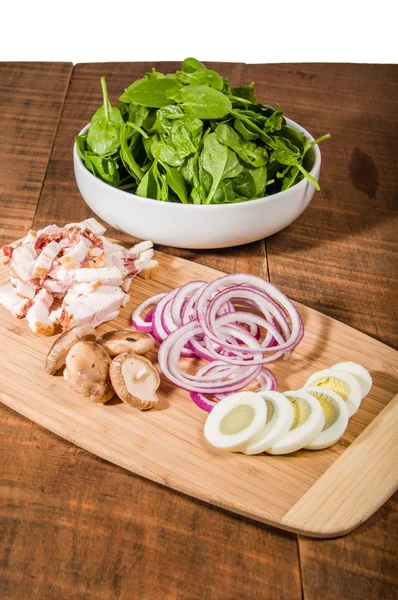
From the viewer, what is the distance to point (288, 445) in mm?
2123

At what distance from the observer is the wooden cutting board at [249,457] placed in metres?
2.04

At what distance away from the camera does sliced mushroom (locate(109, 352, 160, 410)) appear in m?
2.27

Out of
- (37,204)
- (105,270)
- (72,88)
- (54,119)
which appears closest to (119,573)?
(105,270)

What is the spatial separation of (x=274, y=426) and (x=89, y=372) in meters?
0.62

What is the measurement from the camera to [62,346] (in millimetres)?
2406

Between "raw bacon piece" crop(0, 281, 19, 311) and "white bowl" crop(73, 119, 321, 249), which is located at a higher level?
"white bowl" crop(73, 119, 321, 249)

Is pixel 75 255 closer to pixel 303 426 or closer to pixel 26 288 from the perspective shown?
pixel 26 288

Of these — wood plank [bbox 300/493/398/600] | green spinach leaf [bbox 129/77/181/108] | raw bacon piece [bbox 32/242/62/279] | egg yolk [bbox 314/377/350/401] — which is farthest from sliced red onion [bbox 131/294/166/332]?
→ wood plank [bbox 300/493/398/600]

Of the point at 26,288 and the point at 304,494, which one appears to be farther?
the point at 26,288

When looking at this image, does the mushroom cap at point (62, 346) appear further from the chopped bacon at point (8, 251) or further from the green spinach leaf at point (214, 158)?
the green spinach leaf at point (214, 158)

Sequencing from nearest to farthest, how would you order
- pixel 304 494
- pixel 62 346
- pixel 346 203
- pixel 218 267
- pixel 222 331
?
pixel 304 494 → pixel 62 346 → pixel 222 331 → pixel 218 267 → pixel 346 203

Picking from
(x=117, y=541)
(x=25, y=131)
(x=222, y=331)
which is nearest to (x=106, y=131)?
(x=222, y=331)

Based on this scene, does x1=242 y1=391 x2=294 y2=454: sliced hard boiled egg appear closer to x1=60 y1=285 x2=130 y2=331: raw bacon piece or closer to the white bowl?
x1=60 y1=285 x2=130 y2=331: raw bacon piece

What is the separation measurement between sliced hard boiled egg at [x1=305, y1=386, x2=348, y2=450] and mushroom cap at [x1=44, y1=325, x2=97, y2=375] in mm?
791
